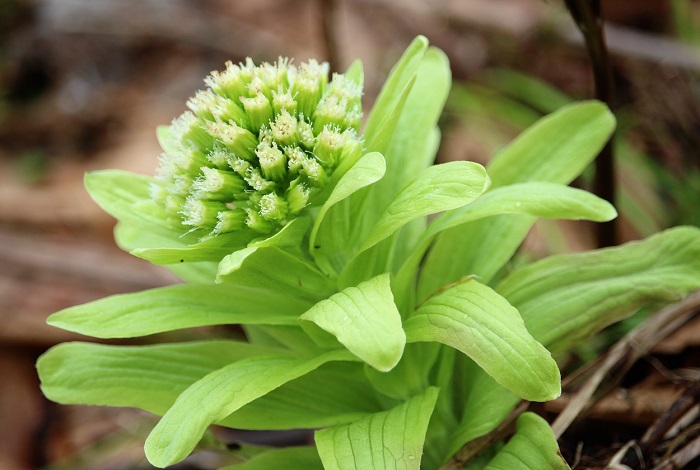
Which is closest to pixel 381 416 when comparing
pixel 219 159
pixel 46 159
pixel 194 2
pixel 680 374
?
pixel 219 159

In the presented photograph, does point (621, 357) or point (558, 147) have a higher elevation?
point (558, 147)

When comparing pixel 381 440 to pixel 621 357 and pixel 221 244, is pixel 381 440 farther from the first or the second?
pixel 621 357

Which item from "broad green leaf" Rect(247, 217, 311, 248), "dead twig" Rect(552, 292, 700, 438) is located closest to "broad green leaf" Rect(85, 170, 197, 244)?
"broad green leaf" Rect(247, 217, 311, 248)

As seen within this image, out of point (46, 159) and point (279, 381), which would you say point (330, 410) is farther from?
point (46, 159)

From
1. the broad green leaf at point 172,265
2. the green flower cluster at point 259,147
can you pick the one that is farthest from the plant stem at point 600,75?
the broad green leaf at point 172,265

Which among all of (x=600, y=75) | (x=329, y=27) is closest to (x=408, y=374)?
(x=600, y=75)

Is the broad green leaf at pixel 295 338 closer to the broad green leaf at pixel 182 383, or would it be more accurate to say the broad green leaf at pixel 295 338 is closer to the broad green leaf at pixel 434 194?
the broad green leaf at pixel 182 383

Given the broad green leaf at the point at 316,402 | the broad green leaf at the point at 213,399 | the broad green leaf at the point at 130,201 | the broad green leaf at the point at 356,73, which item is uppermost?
the broad green leaf at the point at 356,73
